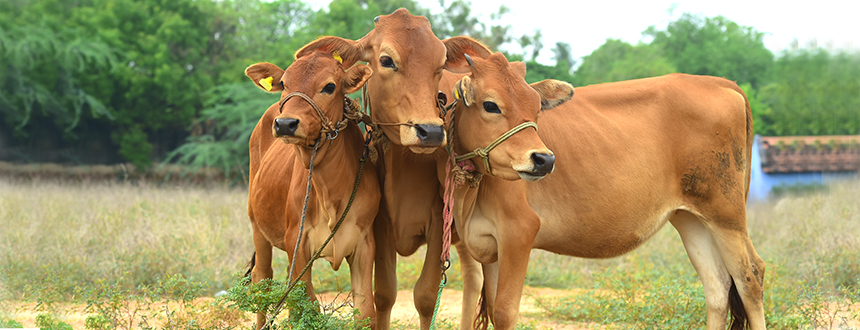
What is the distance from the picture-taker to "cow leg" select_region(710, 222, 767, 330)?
523 centimetres

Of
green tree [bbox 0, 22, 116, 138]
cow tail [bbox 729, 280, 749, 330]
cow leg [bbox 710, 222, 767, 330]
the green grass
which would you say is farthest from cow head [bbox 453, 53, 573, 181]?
green tree [bbox 0, 22, 116, 138]

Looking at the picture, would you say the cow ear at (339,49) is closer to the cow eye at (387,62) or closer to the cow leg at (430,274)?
the cow eye at (387,62)

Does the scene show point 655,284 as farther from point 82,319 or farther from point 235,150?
point 235,150

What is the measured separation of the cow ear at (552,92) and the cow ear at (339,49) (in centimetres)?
115

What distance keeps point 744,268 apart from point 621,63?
2923 cm

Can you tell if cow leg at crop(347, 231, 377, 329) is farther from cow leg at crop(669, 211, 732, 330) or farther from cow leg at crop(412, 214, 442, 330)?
cow leg at crop(669, 211, 732, 330)

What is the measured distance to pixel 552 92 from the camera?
4.32 meters

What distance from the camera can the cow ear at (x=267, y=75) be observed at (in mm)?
4043

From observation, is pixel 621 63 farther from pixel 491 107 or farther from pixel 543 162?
pixel 543 162

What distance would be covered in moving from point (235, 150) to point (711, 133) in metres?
17.2

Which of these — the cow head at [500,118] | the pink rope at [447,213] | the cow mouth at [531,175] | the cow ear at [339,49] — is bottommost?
the pink rope at [447,213]

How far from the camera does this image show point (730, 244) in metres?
Answer: 5.25

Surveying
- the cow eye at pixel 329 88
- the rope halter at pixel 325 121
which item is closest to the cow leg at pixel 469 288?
the rope halter at pixel 325 121

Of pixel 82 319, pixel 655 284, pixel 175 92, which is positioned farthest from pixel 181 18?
pixel 655 284
